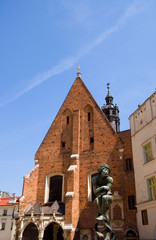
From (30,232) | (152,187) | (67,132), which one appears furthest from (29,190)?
(152,187)

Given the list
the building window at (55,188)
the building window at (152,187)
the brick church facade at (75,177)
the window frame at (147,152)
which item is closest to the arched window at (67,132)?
the brick church facade at (75,177)

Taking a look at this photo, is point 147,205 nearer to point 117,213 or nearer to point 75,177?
point 117,213

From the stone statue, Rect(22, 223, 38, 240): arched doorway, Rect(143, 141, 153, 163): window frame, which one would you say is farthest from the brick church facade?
the stone statue

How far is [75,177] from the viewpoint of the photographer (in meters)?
19.1

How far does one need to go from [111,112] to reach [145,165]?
78.6 ft

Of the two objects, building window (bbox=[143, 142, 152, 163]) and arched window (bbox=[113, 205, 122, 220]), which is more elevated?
building window (bbox=[143, 142, 152, 163])

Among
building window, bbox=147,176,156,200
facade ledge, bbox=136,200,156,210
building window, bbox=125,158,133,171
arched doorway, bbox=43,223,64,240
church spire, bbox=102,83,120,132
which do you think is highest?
church spire, bbox=102,83,120,132

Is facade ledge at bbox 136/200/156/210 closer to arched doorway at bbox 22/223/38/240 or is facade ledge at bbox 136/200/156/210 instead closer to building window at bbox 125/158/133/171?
building window at bbox 125/158/133/171

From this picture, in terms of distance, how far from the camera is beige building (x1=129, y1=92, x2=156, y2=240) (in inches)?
583

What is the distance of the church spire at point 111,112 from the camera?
39281 millimetres

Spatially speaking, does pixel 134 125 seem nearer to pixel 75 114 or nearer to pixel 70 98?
pixel 75 114

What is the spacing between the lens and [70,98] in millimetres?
23906

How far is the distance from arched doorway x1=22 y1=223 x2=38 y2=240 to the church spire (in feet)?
78.3

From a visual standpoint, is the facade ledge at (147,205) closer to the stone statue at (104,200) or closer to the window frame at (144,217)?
the window frame at (144,217)
